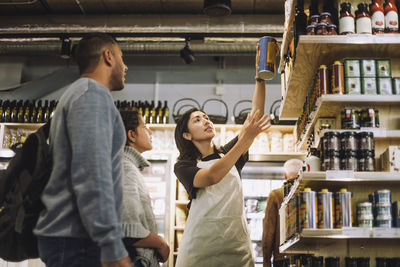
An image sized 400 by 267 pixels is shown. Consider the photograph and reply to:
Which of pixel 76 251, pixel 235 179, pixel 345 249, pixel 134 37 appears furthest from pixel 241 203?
pixel 134 37

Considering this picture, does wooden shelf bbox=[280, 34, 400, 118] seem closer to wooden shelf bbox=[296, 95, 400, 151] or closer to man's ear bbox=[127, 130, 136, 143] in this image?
wooden shelf bbox=[296, 95, 400, 151]

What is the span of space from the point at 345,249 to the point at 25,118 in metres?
5.11

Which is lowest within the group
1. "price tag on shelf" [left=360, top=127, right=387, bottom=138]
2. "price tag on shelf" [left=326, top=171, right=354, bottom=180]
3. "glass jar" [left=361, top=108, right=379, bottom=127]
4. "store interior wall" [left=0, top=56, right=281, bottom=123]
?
"price tag on shelf" [left=326, top=171, right=354, bottom=180]

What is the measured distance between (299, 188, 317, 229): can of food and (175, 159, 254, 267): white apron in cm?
39

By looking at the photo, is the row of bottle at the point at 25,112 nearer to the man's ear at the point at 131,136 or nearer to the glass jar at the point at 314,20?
the man's ear at the point at 131,136

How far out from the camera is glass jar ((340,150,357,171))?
2.60m

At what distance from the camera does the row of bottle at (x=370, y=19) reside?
9.17 ft

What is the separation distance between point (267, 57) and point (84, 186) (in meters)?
1.83

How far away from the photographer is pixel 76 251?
158 centimetres

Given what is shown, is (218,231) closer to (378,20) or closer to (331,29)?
(331,29)

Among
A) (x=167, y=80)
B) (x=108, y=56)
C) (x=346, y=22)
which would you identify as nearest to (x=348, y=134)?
(x=346, y=22)

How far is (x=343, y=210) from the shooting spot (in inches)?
A: 99.2

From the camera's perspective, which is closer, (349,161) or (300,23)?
(349,161)

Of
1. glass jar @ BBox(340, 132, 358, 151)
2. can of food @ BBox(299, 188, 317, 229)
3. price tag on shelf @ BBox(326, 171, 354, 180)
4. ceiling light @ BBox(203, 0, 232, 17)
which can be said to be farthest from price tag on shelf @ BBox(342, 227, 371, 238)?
ceiling light @ BBox(203, 0, 232, 17)
